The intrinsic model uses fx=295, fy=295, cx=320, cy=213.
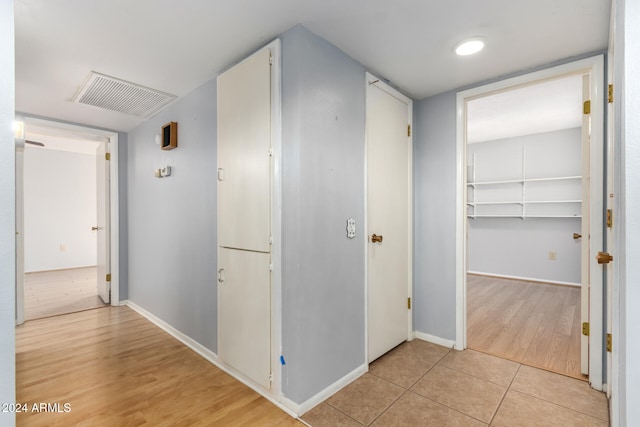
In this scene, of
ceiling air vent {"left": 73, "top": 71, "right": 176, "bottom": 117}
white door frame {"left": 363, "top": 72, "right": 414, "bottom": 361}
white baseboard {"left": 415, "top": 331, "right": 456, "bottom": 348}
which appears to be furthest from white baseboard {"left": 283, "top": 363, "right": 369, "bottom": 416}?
ceiling air vent {"left": 73, "top": 71, "right": 176, "bottom": 117}

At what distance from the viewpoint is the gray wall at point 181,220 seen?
2.49m

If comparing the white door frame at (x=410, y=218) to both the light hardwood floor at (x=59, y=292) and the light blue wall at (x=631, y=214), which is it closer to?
the light blue wall at (x=631, y=214)

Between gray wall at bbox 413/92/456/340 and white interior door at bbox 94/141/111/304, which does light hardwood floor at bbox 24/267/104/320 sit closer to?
white interior door at bbox 94/141/111/304

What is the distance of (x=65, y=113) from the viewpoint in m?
3.25

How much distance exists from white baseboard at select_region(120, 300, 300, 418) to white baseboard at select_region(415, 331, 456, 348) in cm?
155

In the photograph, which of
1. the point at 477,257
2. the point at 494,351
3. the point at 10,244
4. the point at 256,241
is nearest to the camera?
the point at 10,244

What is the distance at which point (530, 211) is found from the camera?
16.6ft

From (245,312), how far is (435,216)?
6.19 feet

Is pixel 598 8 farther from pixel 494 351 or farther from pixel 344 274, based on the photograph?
pixel 494 351

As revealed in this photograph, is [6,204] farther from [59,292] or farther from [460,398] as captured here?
[59,292]

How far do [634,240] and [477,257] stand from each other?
5.20m

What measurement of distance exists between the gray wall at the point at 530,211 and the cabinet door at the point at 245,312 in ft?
16.3

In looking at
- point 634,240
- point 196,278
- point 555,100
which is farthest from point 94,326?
point 555,100

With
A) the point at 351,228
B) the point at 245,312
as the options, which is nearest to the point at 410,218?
the point at 351,228
